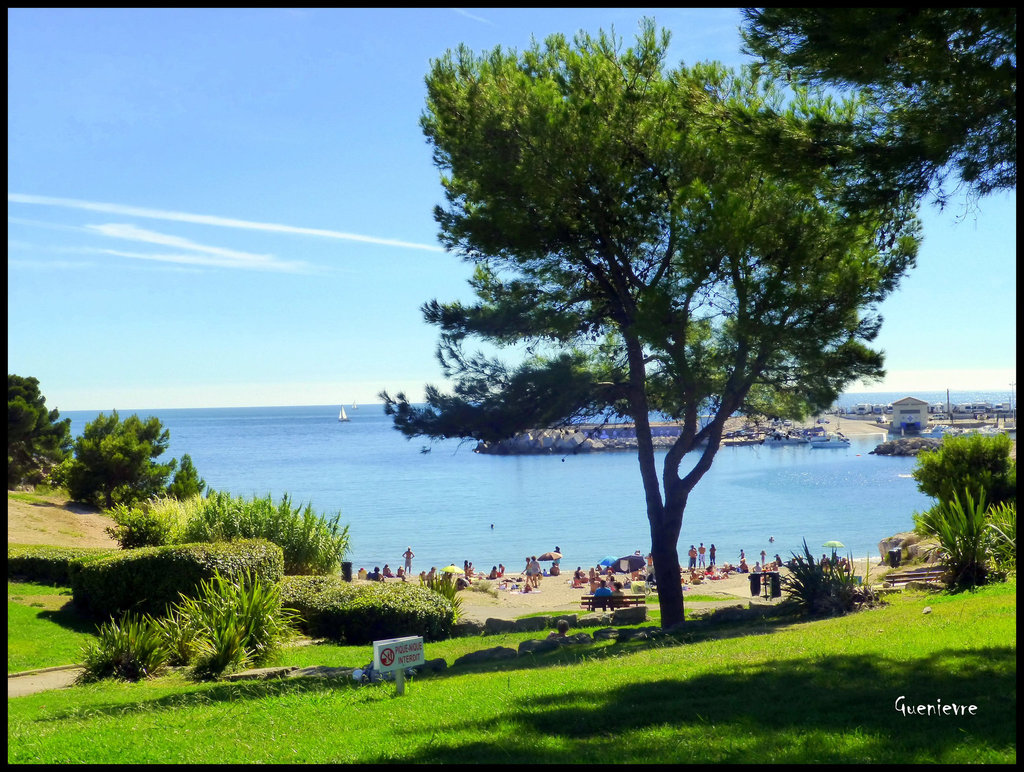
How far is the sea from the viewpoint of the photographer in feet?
153

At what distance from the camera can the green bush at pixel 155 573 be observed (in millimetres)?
14094

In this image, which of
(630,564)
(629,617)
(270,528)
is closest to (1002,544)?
(629,617)

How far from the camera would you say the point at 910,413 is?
530ft

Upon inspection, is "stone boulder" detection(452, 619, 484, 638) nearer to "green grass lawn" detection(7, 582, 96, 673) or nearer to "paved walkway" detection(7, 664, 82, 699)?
"green grass lawn" detection(7, 582, 96, 673)

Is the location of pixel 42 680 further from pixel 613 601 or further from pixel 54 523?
pixel 54 523

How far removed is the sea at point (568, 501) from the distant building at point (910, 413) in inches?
873

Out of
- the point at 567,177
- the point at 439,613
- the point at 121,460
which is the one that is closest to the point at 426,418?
the point at 439,613

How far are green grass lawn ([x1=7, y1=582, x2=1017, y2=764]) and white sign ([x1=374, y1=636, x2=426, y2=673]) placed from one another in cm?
29

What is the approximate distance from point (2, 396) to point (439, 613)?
11978mm

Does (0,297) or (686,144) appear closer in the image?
(0,297)

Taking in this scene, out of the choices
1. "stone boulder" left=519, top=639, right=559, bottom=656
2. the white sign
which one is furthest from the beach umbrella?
the white sign

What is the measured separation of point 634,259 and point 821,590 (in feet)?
19.5

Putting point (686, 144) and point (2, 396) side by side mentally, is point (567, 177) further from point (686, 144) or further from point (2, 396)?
point (2, 396)

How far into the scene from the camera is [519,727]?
5699mm
